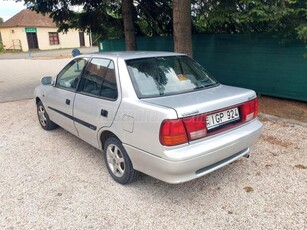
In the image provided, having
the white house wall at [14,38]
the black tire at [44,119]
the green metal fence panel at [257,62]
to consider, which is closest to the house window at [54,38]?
the white house wall at [14,38]

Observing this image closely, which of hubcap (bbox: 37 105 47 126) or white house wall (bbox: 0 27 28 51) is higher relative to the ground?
white house wall (bbox: 0 27 28 51)

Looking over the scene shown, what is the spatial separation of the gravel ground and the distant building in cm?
3563

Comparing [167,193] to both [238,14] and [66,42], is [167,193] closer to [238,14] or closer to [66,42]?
[238,14]

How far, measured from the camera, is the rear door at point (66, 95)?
12.4 ft

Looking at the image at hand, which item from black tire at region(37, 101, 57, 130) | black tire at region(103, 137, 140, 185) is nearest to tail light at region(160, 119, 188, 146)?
black tire at region(103, 137, 140, 185)

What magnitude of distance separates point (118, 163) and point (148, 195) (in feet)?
1.72

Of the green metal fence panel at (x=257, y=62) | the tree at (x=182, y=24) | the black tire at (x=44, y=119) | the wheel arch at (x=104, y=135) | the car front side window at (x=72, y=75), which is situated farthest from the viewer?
the green metal fence panel at (x=257, y=62)

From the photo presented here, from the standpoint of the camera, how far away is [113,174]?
3.26 meters

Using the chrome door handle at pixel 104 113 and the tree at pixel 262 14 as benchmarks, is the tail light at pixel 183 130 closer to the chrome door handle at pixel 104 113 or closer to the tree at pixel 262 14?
the chrome door handle at pixel 104 113

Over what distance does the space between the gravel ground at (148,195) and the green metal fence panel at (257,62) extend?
2.56 m

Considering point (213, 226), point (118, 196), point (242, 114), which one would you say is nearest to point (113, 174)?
point (118, 196)

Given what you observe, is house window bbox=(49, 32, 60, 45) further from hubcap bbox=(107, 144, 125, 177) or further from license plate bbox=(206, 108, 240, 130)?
license plate bbox=(206, 108, 240, 130)

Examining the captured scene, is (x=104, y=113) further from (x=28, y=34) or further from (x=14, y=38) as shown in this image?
(x=14, y=38)

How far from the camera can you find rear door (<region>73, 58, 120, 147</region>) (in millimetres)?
3037
